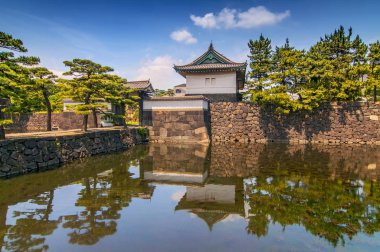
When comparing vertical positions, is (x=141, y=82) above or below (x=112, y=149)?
above

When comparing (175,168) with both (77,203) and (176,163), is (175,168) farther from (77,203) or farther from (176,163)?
(77,203)

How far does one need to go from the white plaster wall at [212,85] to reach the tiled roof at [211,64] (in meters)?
0.69

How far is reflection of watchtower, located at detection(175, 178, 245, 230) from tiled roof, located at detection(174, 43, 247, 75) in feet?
45.3

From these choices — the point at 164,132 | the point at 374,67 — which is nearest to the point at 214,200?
the point at 164,132

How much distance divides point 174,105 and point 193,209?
42.7ft

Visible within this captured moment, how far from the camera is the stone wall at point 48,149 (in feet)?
25.8

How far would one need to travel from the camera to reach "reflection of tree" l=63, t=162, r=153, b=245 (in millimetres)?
4219

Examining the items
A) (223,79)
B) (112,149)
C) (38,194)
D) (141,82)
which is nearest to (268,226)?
(38,194)

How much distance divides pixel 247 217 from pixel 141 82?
66.0ft

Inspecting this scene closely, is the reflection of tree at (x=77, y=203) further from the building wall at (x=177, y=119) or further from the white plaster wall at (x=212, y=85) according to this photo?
the white plaster wall at (x=212, y=85)

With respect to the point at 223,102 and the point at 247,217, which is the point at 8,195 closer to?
the point at 247,217

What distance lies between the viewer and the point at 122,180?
7.59 metres

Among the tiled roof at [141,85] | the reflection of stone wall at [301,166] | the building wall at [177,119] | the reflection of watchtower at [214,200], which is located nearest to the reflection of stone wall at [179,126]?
the building wall at [177,119]

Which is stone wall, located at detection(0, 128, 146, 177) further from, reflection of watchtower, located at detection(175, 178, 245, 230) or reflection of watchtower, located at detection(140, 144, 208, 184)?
reflection of watchtower, located at detection(175, 178, 245, 230)
